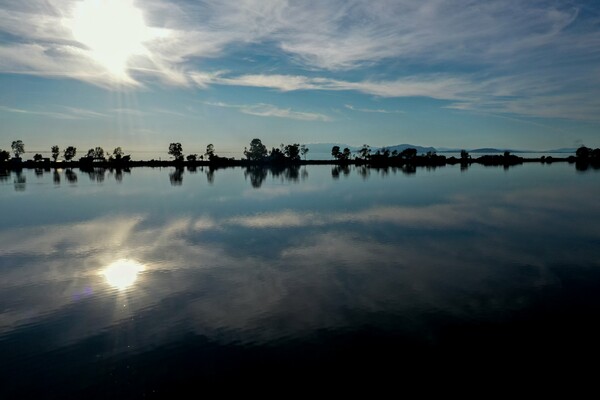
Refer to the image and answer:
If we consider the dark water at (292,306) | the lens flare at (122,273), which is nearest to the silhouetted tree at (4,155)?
the dark water at (292,306)

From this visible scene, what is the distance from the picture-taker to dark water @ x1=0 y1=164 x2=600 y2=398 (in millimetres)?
13992

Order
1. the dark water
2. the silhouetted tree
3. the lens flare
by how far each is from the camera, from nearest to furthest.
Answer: the dark water
the lens flare
the silhouetted tree

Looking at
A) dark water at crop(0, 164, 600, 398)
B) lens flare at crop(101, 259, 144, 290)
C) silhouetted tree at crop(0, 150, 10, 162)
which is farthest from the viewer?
silhouetted tree at crop(0, 150, 10, 162)

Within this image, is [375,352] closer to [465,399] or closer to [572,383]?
[465,399]

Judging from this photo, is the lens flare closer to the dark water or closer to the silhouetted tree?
the dark water

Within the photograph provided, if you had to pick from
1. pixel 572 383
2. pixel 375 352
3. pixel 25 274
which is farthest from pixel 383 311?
pixel 25 274

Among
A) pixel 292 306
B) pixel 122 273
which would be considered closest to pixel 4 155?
pixel 122 273

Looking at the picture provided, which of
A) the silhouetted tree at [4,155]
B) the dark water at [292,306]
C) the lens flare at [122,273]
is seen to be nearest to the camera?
the dark water at [292,306]

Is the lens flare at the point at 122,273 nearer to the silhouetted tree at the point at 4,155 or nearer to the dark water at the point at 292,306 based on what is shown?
the dark water at the point at 292,306

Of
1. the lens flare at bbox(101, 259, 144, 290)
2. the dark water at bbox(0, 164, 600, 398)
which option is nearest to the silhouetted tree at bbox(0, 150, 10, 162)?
the dark water at bbox(0, 164, 600, 398)

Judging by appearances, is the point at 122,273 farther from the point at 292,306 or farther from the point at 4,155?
the point at 4,155

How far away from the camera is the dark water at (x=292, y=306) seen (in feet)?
45.9

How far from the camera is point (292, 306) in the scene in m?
19.9

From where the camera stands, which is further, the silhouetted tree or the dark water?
the silhouetted tree
